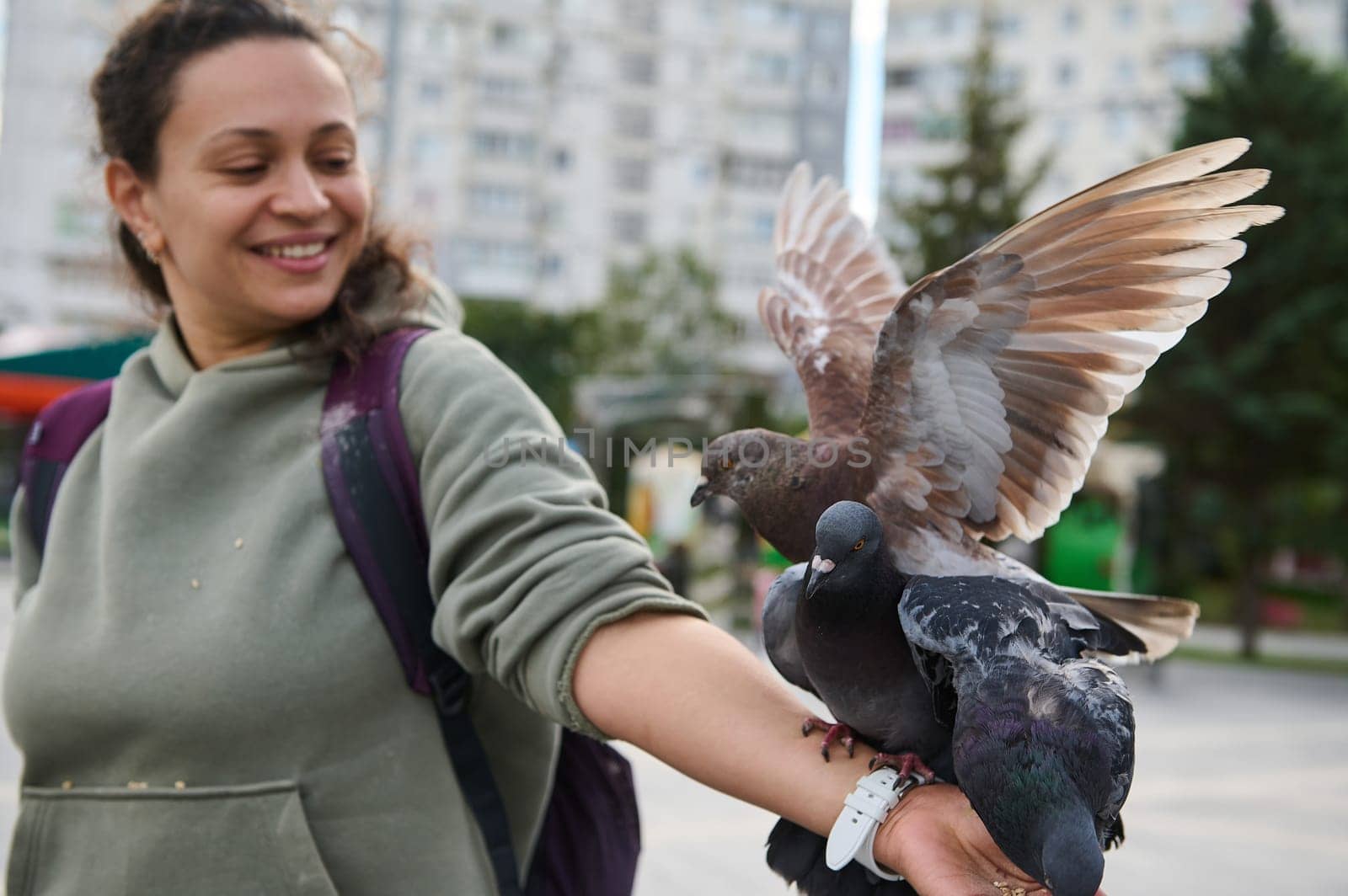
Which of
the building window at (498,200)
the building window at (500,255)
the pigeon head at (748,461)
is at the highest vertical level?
the building window at (498,200)

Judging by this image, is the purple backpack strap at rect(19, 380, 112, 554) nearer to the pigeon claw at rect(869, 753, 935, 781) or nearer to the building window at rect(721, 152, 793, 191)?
the pigeon claw at rect(869, 753, 935, 781)

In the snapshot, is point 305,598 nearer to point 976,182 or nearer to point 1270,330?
point 1270,330

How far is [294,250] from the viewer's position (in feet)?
6.02

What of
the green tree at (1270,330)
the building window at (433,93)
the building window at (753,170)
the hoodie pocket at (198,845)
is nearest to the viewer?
the hoodie pocket at (198,845)

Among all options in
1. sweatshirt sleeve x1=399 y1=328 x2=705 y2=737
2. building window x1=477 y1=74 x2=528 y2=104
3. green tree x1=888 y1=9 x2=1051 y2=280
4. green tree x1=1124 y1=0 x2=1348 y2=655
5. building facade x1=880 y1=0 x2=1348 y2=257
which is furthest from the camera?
building facade x1=880 y1=0 x2=1348 y2=257

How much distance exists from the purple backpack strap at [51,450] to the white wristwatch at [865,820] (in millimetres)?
1457

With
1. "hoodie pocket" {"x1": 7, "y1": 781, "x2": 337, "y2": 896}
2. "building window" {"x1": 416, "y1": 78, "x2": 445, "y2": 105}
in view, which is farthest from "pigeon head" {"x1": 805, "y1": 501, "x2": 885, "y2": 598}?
"building window" {"x1": 416, "y1": 78, "x2": 445, "y2": 105}

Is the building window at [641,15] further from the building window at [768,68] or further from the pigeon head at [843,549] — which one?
the pigeon head at [843,549]

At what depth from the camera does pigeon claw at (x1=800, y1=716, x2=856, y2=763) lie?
1316 millimetres

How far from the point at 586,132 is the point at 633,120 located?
2.22 metres

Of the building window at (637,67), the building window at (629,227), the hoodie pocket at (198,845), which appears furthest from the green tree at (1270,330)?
the building window at (637,67)

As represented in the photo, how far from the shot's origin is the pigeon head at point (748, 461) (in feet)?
5.20

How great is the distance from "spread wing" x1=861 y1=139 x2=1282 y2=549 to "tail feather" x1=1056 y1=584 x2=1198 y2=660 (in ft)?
0.57

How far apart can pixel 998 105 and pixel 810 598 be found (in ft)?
68.1
